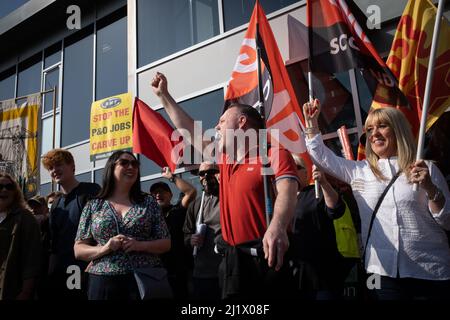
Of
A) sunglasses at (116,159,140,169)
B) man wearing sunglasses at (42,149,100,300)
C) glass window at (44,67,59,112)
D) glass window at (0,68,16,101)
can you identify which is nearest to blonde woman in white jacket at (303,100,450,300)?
sunglasses at (116,159,140,169)

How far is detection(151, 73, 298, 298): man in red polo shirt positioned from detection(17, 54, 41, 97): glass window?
1059 cm

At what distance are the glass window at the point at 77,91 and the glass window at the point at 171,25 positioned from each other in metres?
2.32

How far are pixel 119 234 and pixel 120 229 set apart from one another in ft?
0.12

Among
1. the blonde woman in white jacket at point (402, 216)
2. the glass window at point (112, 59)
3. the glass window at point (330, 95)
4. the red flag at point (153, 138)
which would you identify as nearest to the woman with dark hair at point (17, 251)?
the red flag at point (153, 138)

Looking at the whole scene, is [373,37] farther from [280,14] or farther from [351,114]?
[280,14]

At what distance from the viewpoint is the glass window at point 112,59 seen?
9.46m

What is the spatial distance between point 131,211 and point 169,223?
154cm

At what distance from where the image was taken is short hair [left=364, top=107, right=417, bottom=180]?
2.37m

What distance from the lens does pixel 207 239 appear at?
3684mm

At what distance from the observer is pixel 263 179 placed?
2.29 metres

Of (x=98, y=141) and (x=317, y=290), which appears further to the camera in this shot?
(x=98, y=141)

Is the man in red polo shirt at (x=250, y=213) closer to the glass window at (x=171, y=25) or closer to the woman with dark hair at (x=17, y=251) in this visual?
the woman with dark hair at (x=17, y=251)

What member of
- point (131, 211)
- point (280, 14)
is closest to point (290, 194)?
point (131, 211)

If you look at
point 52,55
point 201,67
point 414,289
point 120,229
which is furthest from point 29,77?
point 414,289
